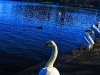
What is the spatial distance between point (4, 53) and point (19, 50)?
4.75 feet

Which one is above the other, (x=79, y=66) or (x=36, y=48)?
(x=79, y=66)

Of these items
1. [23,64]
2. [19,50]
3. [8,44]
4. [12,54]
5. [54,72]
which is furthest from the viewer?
[8,44]

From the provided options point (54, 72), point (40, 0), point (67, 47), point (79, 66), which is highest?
point (54, 72)

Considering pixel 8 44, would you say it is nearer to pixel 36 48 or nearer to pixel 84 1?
pixel 36 48

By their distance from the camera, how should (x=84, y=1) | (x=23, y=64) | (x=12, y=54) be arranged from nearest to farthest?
(x=23, y=64) → (x=12, y=54) → (x=84, y=1)

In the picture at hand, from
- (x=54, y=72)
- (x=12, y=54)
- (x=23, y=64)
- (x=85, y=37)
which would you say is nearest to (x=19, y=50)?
(x=12, y=54)

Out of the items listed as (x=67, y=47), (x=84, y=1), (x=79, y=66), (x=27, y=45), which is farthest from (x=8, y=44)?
(x=84, y=1)

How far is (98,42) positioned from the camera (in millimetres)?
19844

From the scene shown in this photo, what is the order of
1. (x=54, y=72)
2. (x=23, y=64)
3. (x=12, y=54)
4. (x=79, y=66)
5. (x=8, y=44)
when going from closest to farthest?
1. (x=54, y=72)
2. (x=79, y=66)
3. (x=23, y=64)
4. (x=12, y=54)
5. (x=8, y=44)

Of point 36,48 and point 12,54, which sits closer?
point 12,54

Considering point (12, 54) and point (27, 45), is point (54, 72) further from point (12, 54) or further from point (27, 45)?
point (27, 45)

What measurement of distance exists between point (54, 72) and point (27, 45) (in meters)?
11.7

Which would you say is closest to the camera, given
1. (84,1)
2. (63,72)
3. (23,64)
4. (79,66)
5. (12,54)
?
(63,72)

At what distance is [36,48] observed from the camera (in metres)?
18.3
